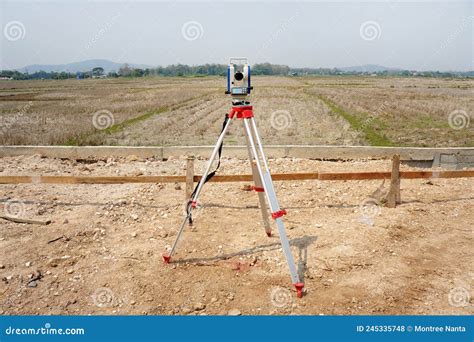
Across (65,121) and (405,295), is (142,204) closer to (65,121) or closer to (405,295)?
(405,295)

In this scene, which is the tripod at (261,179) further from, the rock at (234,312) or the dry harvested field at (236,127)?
the dry harvested field at (236,127)

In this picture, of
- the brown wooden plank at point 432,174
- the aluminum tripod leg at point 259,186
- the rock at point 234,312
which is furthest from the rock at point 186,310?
the brown wooden plank at point 432,174

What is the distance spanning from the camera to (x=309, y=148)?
8.52m

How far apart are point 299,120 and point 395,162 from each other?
12255mm

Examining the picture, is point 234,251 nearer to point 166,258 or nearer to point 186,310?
point 166,258

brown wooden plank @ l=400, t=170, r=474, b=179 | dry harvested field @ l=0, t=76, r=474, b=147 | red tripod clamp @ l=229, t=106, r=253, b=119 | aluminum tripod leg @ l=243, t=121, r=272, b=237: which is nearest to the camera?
red tripod clamp @ l=229, t=106, r=253, b=119

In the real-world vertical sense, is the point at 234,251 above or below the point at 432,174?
below

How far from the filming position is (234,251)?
4.84 m

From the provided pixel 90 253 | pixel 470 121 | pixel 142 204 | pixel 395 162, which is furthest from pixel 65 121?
pixel 470 121

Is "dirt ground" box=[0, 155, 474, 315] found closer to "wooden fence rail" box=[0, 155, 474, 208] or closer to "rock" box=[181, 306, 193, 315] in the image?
"rock" box=[181, 306, 193, 315]

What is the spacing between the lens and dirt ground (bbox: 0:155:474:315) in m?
3.89

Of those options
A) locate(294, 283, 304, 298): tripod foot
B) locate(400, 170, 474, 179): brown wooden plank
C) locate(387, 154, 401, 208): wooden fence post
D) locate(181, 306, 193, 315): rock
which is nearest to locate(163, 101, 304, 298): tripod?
locate(294, 283, 304, 298): tripod foot

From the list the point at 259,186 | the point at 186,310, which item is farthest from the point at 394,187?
the point at 186,310

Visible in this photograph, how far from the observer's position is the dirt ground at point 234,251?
12.8 feet
